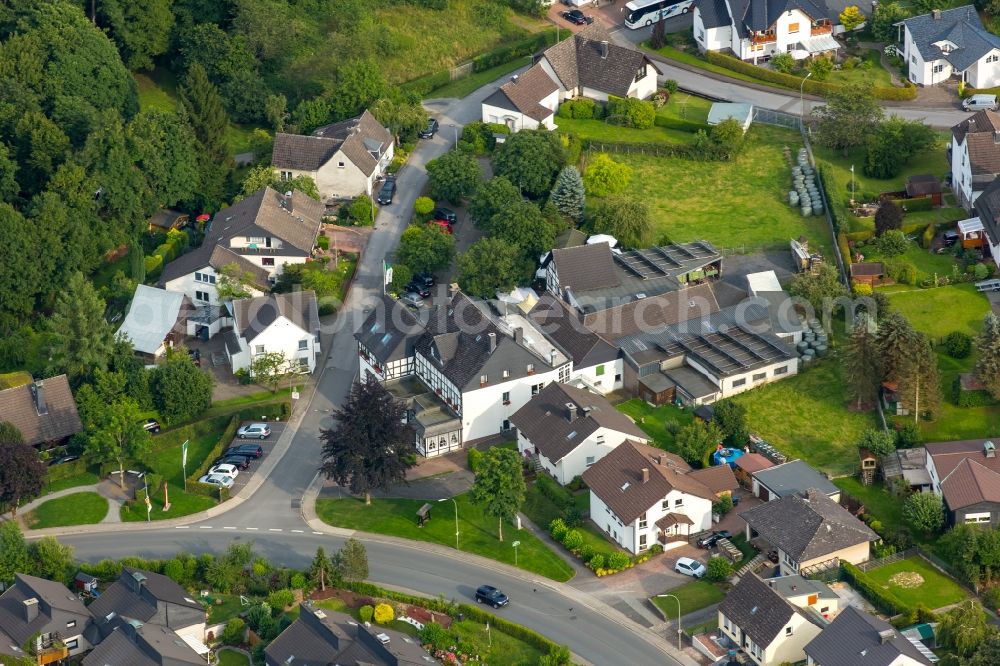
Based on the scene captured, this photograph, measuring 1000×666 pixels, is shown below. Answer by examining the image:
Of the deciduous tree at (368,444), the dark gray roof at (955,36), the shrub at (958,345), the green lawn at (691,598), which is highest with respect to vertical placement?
the dark gray roof at (955,36)

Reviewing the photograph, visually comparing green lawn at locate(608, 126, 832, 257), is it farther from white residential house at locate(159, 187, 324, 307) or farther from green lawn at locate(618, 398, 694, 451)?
white residential house at locate(159, 187, 324, 307)

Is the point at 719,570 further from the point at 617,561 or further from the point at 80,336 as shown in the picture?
the point at 80,336

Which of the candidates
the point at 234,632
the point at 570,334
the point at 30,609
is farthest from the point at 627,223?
the point at 30,609

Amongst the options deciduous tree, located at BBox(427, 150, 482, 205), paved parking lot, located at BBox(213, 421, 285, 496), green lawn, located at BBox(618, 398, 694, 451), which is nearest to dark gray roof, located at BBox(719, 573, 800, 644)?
green lawn, located at BBox(618, 398, 694, 451)

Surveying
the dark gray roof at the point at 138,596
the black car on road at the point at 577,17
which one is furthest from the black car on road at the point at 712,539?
the black car on road at the point at 577,17

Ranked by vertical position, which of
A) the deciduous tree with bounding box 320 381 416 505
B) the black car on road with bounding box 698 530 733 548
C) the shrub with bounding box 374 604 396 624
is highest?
the deciduous tree with bounding box 320 381 416 505

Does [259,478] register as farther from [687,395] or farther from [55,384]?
[687,395]

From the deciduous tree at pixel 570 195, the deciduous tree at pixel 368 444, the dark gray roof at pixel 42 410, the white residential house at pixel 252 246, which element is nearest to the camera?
the deciduous tree at pixel 368 444

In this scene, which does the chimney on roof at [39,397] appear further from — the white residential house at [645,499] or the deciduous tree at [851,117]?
the deciduous tree at [851,117]
